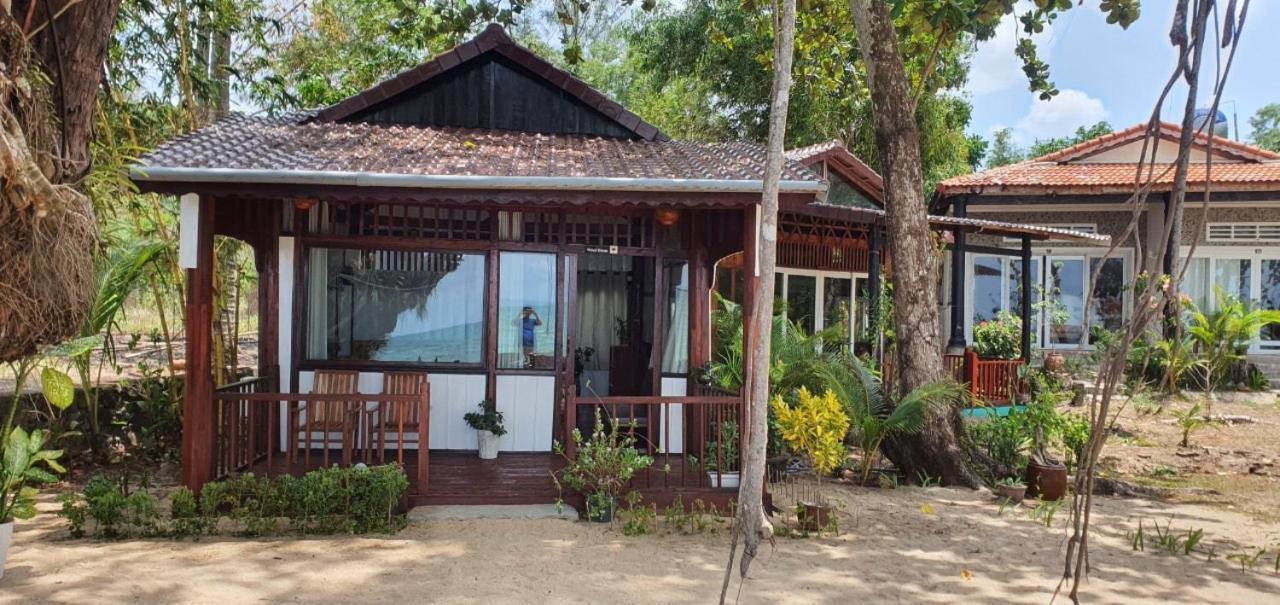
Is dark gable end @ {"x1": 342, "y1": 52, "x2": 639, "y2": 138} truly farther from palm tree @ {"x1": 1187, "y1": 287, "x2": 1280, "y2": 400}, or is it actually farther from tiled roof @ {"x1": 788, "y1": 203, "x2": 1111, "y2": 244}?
palm tree @ {"x1": 1187, "y1": 287, "x2": 1280, "y2": 400}

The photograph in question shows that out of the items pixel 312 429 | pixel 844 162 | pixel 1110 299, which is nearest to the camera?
pixel 312 429

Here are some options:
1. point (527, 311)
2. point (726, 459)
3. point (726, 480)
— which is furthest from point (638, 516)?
point (527, 311)

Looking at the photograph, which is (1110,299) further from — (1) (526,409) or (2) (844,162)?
(1) (526,409)

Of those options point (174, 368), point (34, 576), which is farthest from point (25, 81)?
point (174, 368)

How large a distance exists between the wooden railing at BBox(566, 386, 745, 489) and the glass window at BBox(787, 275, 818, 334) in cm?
509

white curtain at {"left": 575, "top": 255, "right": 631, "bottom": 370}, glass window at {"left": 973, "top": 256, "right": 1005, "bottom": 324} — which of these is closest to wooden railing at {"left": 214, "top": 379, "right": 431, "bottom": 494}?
white curtain at {"left": 575, "top": 255, "right": 631, "bottom": 370}

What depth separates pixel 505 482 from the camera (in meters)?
7.16

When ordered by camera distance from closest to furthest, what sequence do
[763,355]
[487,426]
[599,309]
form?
[763,355], [487,426], [599,309]

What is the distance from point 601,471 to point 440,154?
2.85 meters

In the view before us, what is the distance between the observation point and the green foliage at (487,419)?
7824mm

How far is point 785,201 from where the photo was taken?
6816 mm

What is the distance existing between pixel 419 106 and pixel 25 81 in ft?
19.9

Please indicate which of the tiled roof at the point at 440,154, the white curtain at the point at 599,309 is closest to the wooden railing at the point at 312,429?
the tiled roof at the point at 440,154

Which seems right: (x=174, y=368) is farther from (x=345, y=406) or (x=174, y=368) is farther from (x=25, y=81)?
(x=25, y=81)
